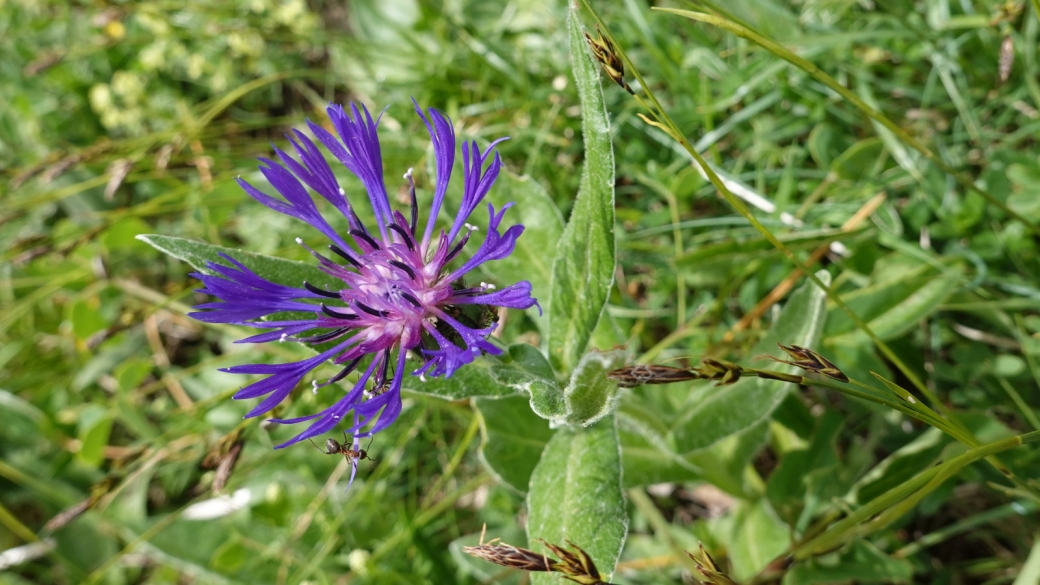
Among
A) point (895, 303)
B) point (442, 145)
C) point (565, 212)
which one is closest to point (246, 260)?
point (442, 145)

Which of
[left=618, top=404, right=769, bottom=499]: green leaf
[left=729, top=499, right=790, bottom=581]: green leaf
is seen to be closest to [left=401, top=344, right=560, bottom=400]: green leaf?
[left=618, top=404, right=769, bottom=499]: green leaf

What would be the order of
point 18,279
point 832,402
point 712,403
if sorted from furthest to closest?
point 18,279 → point 832,402 → point 712,403

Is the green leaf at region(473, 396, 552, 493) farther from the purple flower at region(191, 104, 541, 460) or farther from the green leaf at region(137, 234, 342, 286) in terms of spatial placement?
the green leaf at region(137, 234, 342, 286)

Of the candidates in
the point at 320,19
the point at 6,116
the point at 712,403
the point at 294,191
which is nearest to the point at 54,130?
the point at 6,116

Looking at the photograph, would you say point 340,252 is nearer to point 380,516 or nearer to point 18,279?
point 380,516

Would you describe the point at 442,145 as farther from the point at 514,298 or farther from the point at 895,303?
the point at 895,303

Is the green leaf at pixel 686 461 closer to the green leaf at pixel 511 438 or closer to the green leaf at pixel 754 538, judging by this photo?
Answer: the green leaf at pixel 754 538

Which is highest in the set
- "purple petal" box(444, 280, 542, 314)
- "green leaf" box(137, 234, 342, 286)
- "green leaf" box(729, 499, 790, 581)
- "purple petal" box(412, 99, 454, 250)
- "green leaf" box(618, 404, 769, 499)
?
"purple petal" box(412, 99, 454, 250)
